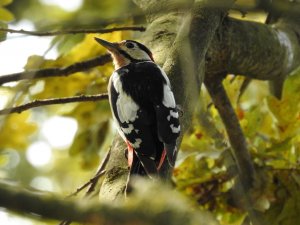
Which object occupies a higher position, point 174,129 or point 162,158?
point 174,129

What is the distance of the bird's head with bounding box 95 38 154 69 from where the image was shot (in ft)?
10.3

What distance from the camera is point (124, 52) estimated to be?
323 cm

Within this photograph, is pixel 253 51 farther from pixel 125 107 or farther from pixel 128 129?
pixel 128 129

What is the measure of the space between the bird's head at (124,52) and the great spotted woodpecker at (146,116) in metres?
0.23

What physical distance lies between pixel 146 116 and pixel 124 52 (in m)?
0.91

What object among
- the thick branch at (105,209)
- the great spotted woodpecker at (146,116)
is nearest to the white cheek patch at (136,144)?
the great spotted woodpecker at (146,116)

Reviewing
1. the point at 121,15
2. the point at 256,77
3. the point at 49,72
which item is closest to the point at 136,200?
the point at 121,15

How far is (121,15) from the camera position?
1.64m

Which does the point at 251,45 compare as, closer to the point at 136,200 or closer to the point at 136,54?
A: the point at 136,54

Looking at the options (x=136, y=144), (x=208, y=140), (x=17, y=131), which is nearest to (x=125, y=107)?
(x=136, y=144)

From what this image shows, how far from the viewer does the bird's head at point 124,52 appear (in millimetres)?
3143

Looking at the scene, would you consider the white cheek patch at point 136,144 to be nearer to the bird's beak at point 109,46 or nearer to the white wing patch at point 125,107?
the white wing patch at point 125,107

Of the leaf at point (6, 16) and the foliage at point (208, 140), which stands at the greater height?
the leaf at point (6, 16)

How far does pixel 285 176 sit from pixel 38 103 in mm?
1511
